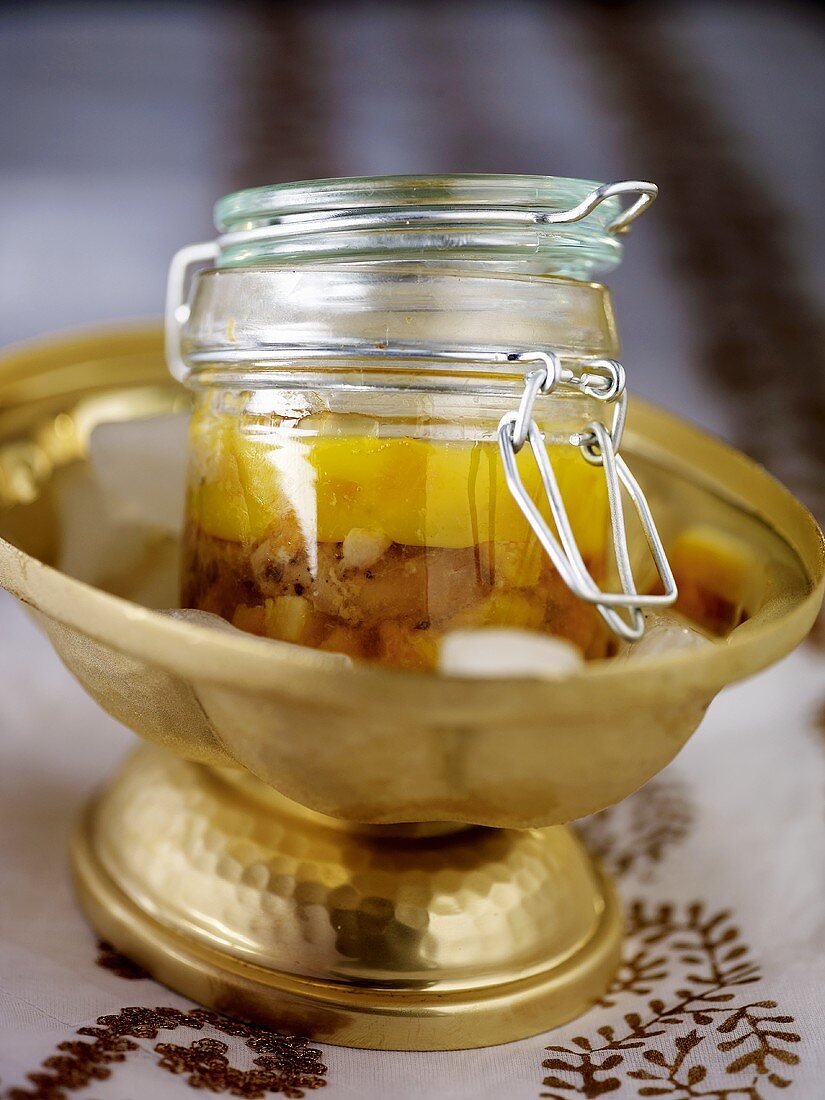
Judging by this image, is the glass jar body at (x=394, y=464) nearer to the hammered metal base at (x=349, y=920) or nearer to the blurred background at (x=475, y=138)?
the hammered metal base at (x=349, y=920)

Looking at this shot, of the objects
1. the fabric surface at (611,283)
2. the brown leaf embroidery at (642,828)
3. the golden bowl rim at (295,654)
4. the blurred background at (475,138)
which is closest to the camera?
the golden bowl rim at (295,654)

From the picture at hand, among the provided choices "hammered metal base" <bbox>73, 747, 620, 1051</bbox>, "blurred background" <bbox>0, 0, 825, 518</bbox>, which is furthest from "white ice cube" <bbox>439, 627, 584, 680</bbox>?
"blurred background" <bbox>0, 0, 825, 518</bbox>

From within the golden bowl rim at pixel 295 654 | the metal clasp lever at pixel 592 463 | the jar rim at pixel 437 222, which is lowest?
→ the golden bowl rim at pixel 295 654

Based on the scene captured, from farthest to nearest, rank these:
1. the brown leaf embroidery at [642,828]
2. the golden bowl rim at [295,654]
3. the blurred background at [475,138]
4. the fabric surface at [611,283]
A: 1. the blurred background at [475,138]
2. the brown leaf embroidery at [642,828]
3. the fabric surface at [611,283]
4. the golden bowl rim at [295,654]

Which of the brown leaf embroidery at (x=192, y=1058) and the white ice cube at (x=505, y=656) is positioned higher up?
the white ice cube at (x=505, y=656)

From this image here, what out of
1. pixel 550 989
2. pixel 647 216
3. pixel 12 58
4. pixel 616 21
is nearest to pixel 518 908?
pixel 550 989

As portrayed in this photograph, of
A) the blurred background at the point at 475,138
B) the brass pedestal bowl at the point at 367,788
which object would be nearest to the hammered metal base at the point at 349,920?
the brass pedestal bowl at the point at 367,788

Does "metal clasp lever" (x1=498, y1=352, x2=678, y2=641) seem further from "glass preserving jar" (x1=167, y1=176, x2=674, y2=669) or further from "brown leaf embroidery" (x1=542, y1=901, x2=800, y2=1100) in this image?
"brown leaf embroidery" (x1=542, y1=901, x2=800, y2=1100)
